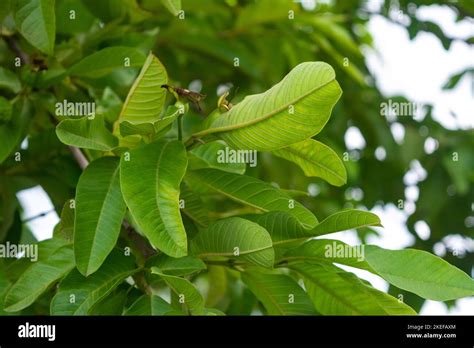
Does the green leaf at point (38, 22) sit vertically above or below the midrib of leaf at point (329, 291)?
above

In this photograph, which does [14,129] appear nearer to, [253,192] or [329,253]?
[253,192]

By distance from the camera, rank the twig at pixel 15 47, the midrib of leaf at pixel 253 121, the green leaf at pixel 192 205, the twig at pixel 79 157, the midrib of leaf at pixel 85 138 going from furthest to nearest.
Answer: the twig at pixel 15 47
the twig at pixel 79 157
the green leaf at pixel 192 205
the midrib of leaf at pixel 85 138
the midrib of leaf at pixel 253 121

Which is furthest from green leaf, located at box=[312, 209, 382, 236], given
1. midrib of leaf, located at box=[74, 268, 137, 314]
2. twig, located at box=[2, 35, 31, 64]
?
twig, located at box=[2, 35, 31, 64]

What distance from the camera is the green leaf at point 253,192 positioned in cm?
105

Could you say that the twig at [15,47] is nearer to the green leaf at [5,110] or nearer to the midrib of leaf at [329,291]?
the green leaf at [5,110]

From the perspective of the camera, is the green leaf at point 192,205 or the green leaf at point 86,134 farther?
the green leaf at point 192,205

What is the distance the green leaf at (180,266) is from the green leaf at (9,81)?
45cm

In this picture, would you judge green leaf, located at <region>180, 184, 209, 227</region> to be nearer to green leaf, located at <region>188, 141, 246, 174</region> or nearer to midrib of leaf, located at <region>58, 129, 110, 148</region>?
green leaf, located at <region>188, 141, 246, 174</region>

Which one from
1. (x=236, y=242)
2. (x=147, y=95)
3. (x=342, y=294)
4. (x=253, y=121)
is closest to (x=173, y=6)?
(x=147, y=95)

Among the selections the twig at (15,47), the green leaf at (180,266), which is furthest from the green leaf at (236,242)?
the twig at (15,47)

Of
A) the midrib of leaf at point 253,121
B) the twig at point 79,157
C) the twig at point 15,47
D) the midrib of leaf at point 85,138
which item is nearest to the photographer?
the midrib of leaf at point 253,121

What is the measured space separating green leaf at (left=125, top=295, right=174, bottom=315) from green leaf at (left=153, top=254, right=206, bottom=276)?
1.8 inches

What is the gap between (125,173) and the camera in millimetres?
977
